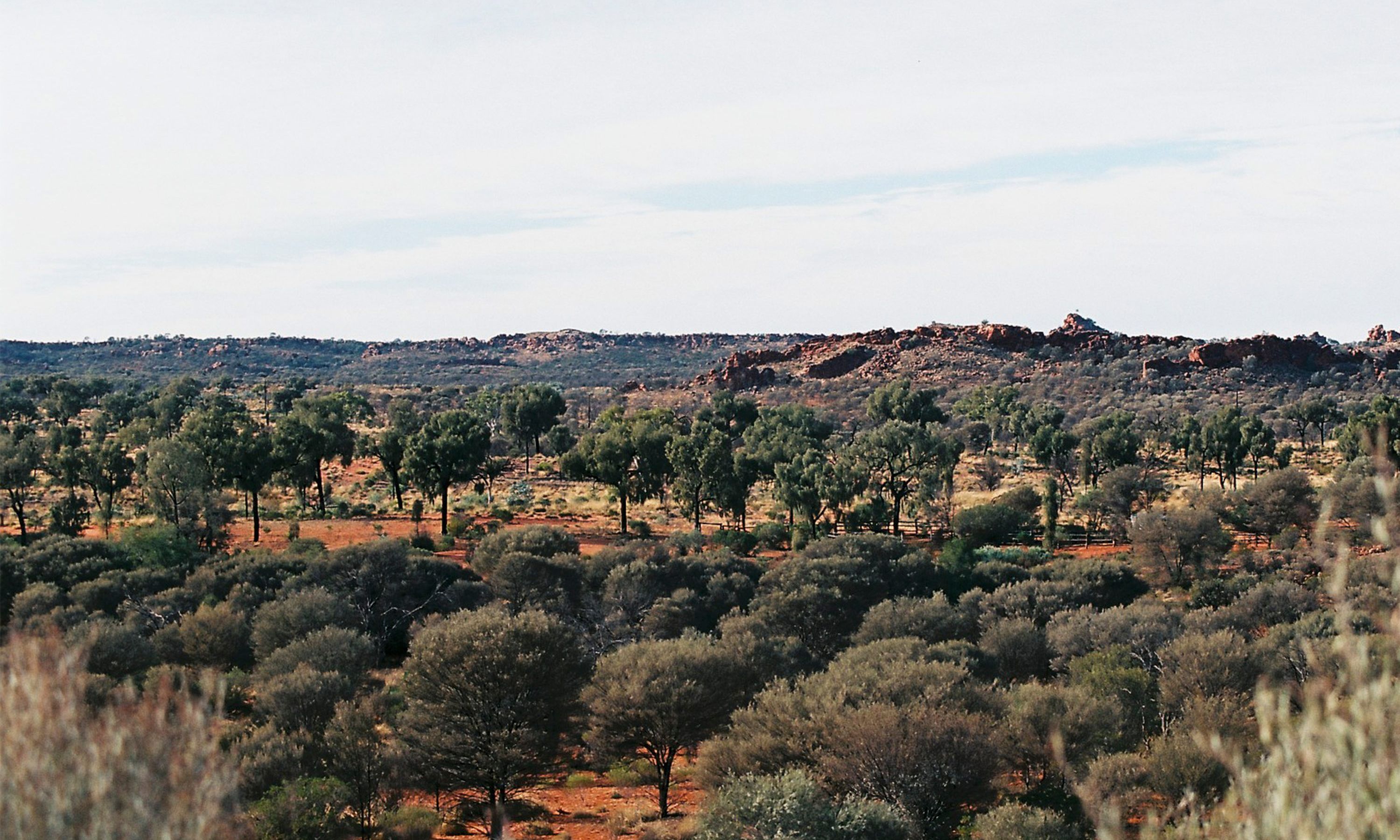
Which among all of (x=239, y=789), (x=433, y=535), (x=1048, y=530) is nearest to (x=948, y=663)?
(x=239, y=789)

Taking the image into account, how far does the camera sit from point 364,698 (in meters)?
23.2

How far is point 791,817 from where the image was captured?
589 inches

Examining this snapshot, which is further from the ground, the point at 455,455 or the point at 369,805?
the point at 455,455

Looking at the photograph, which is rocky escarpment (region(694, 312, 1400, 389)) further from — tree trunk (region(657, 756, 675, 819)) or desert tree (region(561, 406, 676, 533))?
tree trunk (region(657, 756, 675, 819))

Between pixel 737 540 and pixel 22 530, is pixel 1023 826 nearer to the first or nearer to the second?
pixel 737 540

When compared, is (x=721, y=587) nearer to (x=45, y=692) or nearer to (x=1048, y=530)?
(x=1048, y=530)

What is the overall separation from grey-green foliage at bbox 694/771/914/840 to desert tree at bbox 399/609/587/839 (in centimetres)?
595

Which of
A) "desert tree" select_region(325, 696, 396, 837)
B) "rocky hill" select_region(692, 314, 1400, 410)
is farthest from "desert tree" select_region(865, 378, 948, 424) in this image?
"desert tree" select_region(325, 696, 396, 837)

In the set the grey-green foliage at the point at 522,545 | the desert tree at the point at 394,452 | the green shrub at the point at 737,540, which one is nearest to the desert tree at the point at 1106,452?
the green shrub at the point at 737,540

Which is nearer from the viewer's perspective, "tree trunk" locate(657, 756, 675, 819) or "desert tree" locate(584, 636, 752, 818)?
"tree trunk" locate(657, 756, 675, 819)

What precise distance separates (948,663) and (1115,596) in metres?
17.2

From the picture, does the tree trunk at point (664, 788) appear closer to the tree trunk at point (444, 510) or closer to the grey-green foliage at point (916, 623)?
the grey-green foliage at point (916, 623)

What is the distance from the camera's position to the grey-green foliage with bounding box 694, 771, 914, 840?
48.9 feet

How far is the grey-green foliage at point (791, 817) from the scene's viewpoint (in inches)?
586
